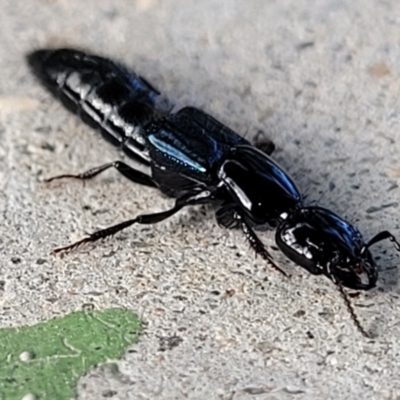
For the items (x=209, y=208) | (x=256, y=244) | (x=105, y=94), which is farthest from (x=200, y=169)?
(x=105, y=94)

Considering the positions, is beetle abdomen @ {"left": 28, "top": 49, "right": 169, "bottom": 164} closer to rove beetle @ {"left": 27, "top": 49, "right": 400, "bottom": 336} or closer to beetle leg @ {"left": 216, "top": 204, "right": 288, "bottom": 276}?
rove beetle @ {"left": 27, "top": 49, "right": 400, "bottom": 336}

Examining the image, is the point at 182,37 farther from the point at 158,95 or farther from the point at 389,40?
the point at 389,40

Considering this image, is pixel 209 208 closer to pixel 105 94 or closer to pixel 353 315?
pixel 105 94

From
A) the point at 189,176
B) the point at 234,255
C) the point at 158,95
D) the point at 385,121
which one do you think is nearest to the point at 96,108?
the point at 158,95

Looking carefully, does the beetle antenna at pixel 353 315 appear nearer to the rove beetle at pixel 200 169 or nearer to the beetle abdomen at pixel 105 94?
the rove beetle at pixel 200 169

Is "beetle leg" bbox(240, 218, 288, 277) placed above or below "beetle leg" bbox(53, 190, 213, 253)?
above

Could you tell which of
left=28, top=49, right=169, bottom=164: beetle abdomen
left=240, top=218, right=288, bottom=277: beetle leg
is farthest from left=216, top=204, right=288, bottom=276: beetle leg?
left=28, top=49, right=169, bottom=164: beetle abdomen
